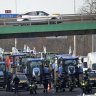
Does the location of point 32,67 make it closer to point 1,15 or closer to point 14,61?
point 1,15

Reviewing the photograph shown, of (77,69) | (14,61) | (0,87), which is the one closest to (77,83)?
(77,69)

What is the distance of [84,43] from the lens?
103500 mm

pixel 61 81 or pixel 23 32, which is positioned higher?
pixel 23 32

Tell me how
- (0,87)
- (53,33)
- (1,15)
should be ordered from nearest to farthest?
(53,33) → (0,87) → (1,15)

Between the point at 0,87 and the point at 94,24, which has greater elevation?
the point at 94,24

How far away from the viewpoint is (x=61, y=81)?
134ft

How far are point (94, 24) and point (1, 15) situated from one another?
674 inches

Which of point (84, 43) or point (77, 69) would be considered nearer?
point (77, 69)

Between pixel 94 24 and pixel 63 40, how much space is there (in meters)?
69.9

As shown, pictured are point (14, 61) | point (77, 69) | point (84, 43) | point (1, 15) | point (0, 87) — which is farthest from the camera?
point (84, 43)

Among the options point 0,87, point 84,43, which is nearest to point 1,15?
point 0,87

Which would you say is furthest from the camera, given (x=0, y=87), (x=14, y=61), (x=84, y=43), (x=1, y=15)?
(x=84, y=43)

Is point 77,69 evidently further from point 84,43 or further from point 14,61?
point 84,43

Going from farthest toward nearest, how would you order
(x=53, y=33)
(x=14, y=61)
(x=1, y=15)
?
1. (x=14, y=61)
2. (x=1, y=15)
3. (x=53, y=33)
